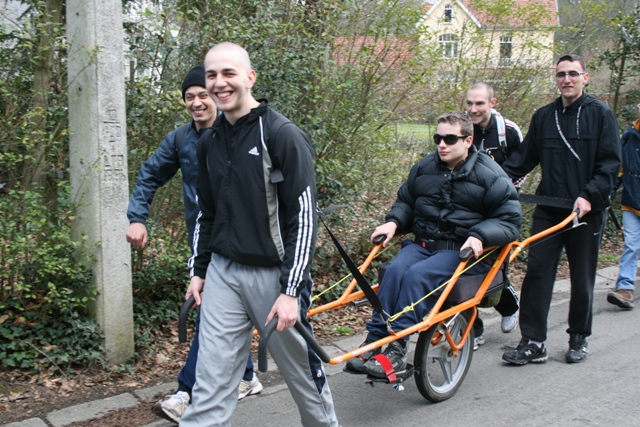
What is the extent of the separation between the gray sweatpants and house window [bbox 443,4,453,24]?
21.5 ft

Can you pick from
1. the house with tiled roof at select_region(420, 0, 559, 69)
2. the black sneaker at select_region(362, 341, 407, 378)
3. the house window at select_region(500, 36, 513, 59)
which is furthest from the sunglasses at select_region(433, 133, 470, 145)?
the house window at select_region(500, 36, 513, 59)

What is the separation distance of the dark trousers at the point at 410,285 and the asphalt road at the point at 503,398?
2.30ft

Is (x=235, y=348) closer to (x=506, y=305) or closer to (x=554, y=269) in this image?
(x=554, y=269)

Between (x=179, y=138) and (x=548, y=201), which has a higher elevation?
(x=179, y=138)

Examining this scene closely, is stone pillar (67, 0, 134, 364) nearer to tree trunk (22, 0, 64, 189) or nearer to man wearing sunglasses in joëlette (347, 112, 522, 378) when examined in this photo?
tree trunk (22, 0, 64, 189)

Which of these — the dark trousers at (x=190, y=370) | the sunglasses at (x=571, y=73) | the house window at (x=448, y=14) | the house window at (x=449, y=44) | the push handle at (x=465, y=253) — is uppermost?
the house window at (x=448, y=14)

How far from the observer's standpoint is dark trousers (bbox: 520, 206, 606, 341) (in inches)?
213

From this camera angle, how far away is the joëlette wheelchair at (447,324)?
419 cm

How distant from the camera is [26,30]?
4.85 meters

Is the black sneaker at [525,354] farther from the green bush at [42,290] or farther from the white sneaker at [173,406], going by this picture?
the green bush at [42,290]

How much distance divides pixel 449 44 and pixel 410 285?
533cm

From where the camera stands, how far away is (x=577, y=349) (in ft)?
18.0

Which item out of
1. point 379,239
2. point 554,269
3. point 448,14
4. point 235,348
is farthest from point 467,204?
point 448,14

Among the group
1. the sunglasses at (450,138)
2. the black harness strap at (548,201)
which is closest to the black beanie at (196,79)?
the sunglasses at (450,138)
